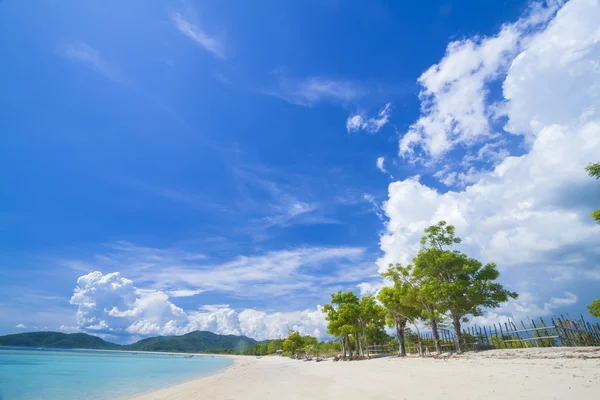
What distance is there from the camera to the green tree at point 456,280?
88.0 feet

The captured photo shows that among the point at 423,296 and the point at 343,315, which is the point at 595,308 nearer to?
the point at 423,296

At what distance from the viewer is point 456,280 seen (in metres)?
27.7

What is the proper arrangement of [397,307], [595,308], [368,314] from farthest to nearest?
[368,314] → [397,307] → [595,308]

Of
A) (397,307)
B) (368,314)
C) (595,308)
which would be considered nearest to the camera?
(595,308)

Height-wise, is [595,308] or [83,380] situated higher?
[595,308]

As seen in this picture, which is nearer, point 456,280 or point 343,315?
point 456,280

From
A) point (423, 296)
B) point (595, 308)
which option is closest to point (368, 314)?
point (423, 296)

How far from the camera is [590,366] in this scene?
40.0ft

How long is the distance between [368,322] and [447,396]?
38.7 metres

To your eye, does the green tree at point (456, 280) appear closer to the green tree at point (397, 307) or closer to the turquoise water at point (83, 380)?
the green tree at point (397, 307)

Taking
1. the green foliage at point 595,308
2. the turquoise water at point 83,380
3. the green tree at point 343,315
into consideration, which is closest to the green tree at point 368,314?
the green tree at point 343,315

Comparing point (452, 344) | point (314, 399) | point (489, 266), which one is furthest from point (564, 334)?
point (314, 399)

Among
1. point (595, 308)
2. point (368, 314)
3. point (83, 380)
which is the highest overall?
point (368, 314)

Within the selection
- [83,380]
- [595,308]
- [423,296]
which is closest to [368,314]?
[423,296]
